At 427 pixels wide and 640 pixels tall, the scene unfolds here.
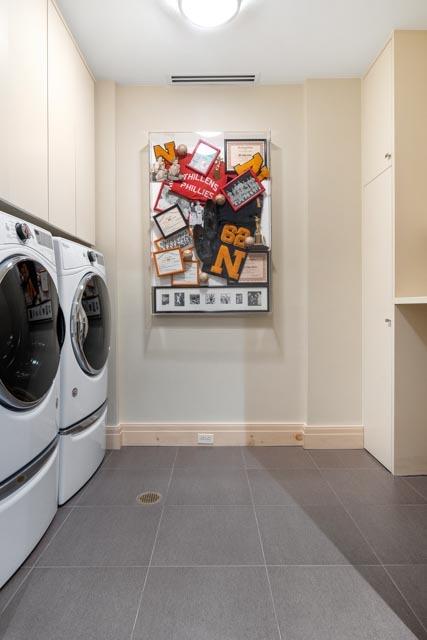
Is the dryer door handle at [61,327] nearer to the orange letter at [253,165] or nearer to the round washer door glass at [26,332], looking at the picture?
the round washer door glass at [26,332]

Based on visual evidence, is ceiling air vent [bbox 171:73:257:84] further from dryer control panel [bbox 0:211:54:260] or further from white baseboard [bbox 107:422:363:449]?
white baseboard [bbox 107:422:363:449]

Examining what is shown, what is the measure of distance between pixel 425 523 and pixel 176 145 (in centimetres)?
260

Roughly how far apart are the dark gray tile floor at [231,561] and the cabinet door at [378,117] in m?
1.92

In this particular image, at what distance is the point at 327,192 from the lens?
91.4 inches

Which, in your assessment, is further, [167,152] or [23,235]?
[167,152]

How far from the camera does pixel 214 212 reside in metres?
2.32

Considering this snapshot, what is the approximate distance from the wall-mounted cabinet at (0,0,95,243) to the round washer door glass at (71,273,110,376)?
0.36 metres

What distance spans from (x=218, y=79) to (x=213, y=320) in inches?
65.0

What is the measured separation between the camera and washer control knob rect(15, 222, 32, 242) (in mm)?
1236

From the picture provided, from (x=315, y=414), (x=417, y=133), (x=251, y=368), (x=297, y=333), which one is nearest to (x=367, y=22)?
(x=417, y=133)

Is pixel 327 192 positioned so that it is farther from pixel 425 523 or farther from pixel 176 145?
pixel 425 523

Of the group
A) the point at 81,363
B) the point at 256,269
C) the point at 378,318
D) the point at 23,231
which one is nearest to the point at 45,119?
the point at 23,231

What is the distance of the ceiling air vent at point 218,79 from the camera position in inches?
88.9

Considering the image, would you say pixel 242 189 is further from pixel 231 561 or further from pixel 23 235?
pixel 231 561
